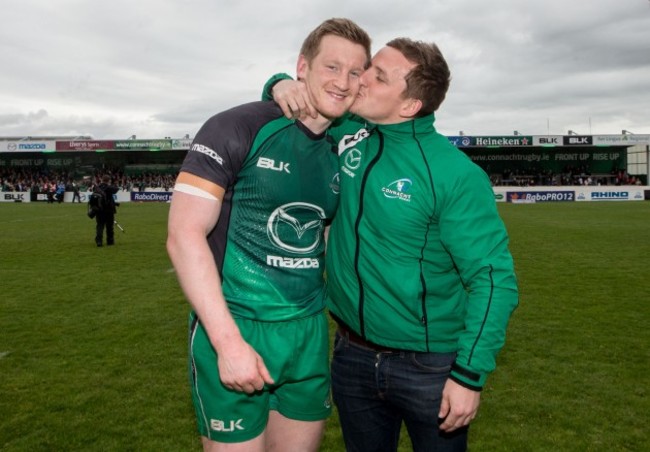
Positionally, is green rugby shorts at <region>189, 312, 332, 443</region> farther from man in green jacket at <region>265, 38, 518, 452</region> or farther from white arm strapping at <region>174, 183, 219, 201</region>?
white arm strapping at <region>174, 183, 219, 201</region>

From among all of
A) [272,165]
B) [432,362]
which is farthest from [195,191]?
[432,362]

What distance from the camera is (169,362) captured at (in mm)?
6238

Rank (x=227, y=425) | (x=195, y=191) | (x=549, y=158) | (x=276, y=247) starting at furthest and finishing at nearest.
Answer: (x=549, y=158)
(x=276, y=247)
(x=227, y=425)
(x=195, y=191)

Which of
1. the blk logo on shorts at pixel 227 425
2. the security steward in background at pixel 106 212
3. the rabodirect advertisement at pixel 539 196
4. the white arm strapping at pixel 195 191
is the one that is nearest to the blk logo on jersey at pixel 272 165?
the white arm strapping at pixel 195 191

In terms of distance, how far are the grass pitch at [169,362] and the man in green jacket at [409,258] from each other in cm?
207

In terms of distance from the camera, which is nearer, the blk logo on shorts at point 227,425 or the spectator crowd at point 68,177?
the blk logo on shorts at point 227,425

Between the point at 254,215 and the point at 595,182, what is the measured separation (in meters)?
58.6

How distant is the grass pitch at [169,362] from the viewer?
4582 millimetres

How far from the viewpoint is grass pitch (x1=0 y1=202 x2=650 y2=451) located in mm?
4582

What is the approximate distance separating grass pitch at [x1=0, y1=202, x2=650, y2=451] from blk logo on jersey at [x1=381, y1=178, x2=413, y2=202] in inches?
106

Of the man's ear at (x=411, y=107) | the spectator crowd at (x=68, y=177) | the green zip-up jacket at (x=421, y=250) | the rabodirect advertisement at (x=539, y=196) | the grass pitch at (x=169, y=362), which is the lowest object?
the grass pitch at (x=169, y=362)

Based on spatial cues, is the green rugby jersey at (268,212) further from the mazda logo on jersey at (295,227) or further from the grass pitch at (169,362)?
the grass pitch at (169,362)

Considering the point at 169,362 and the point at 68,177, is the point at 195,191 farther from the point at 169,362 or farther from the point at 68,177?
the point at 68,177

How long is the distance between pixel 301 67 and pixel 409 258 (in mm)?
1011
